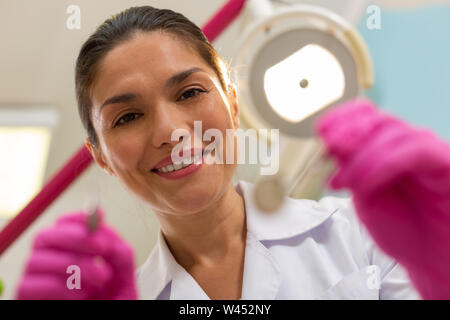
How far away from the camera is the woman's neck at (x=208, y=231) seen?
0.71 metres

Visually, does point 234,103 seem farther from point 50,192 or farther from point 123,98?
point 50,192

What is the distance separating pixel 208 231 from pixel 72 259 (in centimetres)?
22

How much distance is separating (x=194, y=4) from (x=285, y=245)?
0.44 m

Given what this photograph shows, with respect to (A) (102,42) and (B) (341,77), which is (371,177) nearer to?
(B) (341,77)

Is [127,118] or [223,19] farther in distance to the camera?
[223,19]

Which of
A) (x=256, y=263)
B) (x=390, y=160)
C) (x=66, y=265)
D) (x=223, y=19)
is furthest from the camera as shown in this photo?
(x=223, y=19)

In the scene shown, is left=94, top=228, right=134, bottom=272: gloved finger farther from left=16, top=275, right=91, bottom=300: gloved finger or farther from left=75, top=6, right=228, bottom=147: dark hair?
left=75, top=6, right=228, bottom=147: dark hair

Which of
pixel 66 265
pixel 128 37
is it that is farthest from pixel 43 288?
pixel 128 37

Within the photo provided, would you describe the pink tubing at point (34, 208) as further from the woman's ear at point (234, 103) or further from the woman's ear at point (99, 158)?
the woman's ear at point (234, 103)

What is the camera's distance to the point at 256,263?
662 millimetres

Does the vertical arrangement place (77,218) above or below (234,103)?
below

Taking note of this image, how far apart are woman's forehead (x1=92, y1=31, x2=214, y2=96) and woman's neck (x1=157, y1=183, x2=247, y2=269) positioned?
8.0 inches

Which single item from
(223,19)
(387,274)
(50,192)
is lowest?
(387,274)
